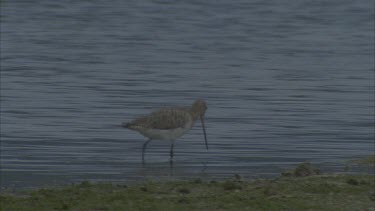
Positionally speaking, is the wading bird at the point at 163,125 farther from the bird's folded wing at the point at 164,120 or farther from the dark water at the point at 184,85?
the dark water at the point at 184,85

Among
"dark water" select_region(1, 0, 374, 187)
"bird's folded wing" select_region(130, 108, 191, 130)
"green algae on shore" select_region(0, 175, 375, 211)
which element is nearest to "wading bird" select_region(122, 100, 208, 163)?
"bird's folded wing" select_region(130, 108, 191, 130)

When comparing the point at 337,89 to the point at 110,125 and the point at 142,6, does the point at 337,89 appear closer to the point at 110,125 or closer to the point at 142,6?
the point at 110,125

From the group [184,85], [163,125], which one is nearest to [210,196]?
[163,125]

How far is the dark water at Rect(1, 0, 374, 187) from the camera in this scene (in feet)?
62.8

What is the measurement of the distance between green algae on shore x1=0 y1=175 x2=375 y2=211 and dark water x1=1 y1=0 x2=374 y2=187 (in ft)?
5.60

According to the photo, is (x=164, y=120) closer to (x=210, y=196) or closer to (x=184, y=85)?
(x=210, y=196)

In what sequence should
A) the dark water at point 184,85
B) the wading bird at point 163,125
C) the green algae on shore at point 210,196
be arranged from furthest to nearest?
the wading bird at point 163,125, the dark water at point 184,85, the green algae on shore at point 210,196

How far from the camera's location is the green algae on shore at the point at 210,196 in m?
13.7


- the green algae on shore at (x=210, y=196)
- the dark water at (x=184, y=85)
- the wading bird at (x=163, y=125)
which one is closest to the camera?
the green algae on shore at (x=210, y=196)

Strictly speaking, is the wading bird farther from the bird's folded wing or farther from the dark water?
the dark water

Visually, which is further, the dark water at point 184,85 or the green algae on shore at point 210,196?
the dark water at point 184,85

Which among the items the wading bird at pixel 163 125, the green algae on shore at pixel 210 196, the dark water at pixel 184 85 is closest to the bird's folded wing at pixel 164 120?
the wading bird at pixel 163 125

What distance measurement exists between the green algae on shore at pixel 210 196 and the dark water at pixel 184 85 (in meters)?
1.71

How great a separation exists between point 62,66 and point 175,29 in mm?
11421
